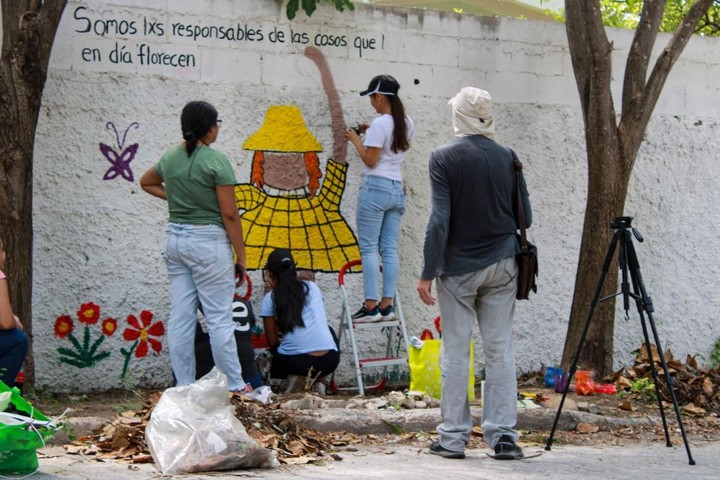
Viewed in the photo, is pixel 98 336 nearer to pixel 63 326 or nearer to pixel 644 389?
pixel 63 326

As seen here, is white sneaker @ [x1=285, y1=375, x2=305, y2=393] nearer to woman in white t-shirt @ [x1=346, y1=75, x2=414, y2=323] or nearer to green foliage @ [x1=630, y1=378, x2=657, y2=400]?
woman in white t-shirt @ [x1=346, y1=75, x2=414, y2=323]

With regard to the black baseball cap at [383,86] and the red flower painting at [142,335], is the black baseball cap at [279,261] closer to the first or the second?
the red flower painting at [142,335]

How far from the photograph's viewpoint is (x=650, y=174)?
8.88m

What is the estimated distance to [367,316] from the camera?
25.2 feet

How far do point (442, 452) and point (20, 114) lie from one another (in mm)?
3116

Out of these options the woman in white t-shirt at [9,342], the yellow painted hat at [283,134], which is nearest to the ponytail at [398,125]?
the yellow painted hat at [283,134]

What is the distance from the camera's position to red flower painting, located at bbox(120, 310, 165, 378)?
7301 millimetres

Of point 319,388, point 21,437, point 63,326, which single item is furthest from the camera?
point 319,388

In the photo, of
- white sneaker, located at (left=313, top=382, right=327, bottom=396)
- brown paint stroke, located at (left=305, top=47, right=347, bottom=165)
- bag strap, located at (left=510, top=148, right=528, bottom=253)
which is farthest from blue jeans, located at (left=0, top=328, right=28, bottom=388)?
brown paint stroke, located at (left=305, top=47, right=347, bottom=165)

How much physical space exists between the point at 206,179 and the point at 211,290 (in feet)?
2.08

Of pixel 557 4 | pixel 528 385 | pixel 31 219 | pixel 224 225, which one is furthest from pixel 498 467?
pixel 557 4

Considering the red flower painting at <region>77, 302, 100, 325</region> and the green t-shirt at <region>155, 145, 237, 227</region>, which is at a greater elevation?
the green t-shirt at <region>155, 145, 237, 227</region>

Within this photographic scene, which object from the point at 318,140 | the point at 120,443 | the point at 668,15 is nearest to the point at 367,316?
the point at 318,140

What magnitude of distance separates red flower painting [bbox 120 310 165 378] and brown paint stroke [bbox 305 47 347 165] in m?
1.72
